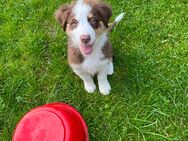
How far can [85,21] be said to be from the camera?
3674mm

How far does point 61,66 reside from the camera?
4891 mm

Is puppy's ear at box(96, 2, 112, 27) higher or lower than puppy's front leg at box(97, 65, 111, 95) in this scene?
higher

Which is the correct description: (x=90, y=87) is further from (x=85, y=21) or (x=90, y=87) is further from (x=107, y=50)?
(x=85, y=21)

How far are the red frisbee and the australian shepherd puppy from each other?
0.55 meters

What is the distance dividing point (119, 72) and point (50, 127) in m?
1.21

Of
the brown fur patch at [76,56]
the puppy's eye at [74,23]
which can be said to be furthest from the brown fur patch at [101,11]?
the brown fur patch at [76,56]

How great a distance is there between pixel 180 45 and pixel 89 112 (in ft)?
4.60

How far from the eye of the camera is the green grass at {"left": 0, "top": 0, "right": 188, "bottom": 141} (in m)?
4.38

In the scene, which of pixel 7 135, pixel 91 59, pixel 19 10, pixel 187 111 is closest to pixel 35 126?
pixel 7 135

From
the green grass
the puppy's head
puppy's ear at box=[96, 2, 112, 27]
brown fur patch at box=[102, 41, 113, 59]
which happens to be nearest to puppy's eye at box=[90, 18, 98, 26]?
the puppy's head

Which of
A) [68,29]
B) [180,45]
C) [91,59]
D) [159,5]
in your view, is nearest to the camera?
[68,29]

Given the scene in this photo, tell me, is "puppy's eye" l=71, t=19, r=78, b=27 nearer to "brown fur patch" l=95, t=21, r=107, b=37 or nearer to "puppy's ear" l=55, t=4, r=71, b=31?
"puppy's ear" l=55, t=4, r=71, b=31

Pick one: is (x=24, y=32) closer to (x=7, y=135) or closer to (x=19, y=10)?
(x=19, y=10)

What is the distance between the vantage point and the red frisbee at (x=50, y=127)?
395 centimetres
